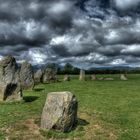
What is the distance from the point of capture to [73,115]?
1747cm

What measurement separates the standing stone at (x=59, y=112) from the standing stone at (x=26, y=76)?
20008 mm

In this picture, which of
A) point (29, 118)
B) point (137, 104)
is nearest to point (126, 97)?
point (137, 104)

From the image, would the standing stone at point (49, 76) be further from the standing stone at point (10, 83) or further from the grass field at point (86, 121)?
the grass field at point (86, 121)

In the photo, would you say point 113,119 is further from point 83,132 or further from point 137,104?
point 137,104

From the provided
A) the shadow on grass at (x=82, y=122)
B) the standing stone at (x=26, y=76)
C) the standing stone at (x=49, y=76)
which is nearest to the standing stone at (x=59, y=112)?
the shadow on grass at (x=82, y=122)

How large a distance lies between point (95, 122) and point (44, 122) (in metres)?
3.55

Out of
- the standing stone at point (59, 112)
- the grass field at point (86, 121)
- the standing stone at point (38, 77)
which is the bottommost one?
the grass field at point (86, 121)

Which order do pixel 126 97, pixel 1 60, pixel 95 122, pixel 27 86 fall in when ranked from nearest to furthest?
pixel 95 122 < pixel 1 60 < pixel 126 97 < pixel 27 86

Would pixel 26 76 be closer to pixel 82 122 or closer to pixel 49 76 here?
pixel 49 76

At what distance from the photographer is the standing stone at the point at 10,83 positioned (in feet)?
86.3

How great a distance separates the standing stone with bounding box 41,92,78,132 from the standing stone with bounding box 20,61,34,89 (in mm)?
20008

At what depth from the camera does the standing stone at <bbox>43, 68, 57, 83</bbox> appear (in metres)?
50.5

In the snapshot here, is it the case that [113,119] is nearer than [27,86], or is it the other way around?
[113,119]

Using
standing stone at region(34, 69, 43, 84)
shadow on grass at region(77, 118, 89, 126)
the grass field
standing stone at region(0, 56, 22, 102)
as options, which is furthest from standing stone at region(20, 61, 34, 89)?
shadow on grass at region(77, 118, 89, 126)
